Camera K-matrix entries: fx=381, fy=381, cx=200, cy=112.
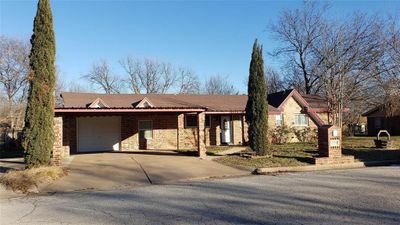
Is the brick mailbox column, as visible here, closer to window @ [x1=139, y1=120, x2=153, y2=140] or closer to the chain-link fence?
window @ [x1=139, y1=120, x2=153, y2=140]

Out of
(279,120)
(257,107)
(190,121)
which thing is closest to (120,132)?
(190,121)

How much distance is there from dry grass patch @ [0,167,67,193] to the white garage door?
383 inches

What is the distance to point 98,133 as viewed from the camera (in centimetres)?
2311

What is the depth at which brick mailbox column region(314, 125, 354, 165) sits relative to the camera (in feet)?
50.2

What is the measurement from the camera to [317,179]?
1146 cm

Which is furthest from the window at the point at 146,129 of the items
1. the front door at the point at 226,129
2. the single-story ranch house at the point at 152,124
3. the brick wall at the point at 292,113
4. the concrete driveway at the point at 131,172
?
the brick wall at the point at 292,113

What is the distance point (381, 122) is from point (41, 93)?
3618 cm

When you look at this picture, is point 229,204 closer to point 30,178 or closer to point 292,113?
point 30,178

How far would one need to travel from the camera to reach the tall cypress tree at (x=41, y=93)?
13.6 meters

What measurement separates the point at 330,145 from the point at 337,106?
10667 mm

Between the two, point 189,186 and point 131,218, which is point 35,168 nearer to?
point 189,186

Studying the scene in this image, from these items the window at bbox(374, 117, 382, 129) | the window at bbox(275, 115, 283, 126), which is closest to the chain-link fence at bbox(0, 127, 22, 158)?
the window at bbox(275, 115, 283, 126)

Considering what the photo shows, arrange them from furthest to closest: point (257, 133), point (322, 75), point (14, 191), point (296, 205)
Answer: point (322, 75), point (257, 133), point (14, 191), point (296, 205)

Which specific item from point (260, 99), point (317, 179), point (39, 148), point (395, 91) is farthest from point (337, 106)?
point (39, 148)
